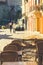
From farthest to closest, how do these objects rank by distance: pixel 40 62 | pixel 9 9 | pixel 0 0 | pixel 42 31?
1. pixel 0 0
2. pixel 9 9
3. pixel 42 31
4. pixel 40 62

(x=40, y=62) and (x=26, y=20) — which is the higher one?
(x=40, y=62)

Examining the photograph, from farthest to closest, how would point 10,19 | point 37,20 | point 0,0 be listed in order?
point 0,0 < point 10,19 < point 37,20

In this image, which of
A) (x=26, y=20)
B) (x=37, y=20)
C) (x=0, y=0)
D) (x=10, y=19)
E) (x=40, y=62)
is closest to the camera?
(x=40, y=62)

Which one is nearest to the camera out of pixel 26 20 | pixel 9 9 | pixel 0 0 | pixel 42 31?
pixel 42 31

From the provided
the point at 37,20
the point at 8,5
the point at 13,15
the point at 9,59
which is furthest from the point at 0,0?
the point at 9,59

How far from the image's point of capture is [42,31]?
3728 cm

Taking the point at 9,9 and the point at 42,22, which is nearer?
the point at 42,22

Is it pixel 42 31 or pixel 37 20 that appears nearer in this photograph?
pixel 42 31

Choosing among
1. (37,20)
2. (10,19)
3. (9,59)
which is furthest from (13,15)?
(9,59)

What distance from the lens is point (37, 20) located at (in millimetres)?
42844

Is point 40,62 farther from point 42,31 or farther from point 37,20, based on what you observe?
point 37,20

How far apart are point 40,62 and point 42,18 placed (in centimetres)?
3304

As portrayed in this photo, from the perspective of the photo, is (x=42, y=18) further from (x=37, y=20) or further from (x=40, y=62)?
(x=40, y=62)

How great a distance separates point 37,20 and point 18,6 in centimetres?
4426
